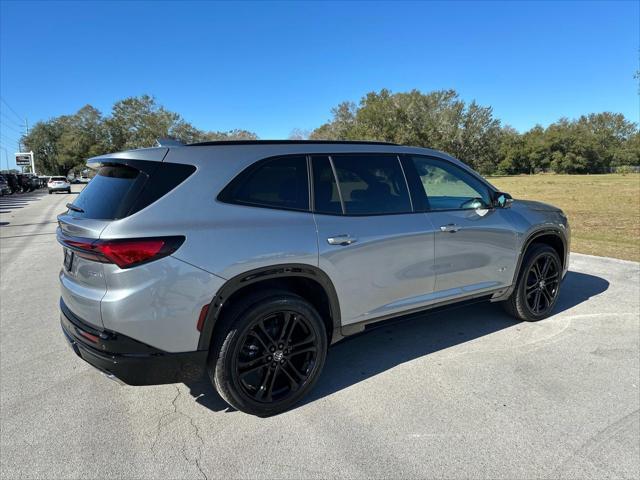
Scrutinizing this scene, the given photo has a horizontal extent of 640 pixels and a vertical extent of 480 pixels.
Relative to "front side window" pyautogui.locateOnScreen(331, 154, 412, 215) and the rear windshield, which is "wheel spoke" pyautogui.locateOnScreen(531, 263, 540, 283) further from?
the rear windshield

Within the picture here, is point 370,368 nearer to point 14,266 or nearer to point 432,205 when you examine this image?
point 432,205

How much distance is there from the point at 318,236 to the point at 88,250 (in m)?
1.45

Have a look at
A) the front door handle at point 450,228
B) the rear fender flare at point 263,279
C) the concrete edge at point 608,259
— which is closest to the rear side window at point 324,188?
the rear fender flare at point 263,279

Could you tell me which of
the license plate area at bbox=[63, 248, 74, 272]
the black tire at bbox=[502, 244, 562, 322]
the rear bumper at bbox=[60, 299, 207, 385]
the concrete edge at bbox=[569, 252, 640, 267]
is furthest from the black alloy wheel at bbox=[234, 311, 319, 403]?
the concrete edge at bbox=[569, 252, 640, 267]

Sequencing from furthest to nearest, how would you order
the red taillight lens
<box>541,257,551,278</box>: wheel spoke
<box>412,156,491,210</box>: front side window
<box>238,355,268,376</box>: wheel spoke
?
<box>541,257,551,278</box>: wheel spoke, <box>412,156,491,210</box>: front side window, <box>238,355,268,376</box>: wheel spoke, the red taillight lens

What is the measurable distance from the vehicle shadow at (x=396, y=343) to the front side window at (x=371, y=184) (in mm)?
963

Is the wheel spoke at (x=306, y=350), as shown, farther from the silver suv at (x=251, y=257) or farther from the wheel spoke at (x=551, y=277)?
the wheel spoke at (x=551, y=277)

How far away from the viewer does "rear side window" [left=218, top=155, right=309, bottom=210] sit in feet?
9.35

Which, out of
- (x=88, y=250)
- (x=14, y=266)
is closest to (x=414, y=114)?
(x=14, y=266)

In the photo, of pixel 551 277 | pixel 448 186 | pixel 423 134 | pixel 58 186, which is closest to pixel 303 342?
pixel 448 186

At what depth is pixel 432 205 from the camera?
3912 mm

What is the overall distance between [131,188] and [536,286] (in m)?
4.09

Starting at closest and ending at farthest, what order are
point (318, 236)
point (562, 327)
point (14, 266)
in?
point (318, 236) → point (562, 327) → point (14, 266)

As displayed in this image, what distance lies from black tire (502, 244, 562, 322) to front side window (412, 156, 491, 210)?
2.93ft
